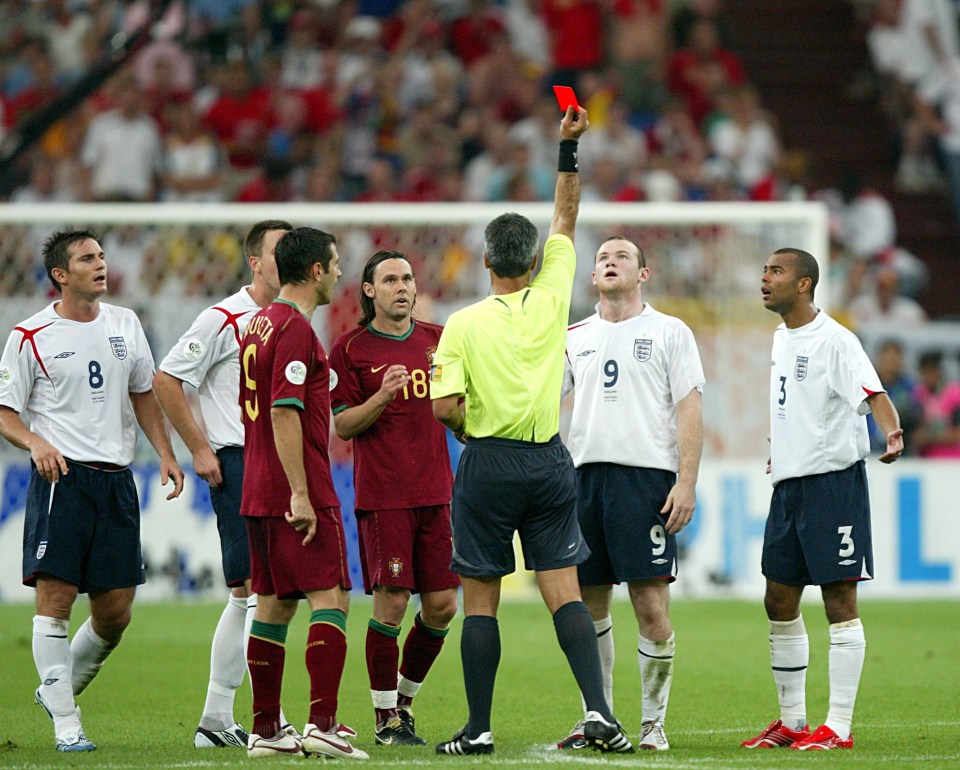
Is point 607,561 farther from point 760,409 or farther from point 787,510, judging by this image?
point 760,409

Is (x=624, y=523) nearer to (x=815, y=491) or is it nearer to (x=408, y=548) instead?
(x=815, y=491)

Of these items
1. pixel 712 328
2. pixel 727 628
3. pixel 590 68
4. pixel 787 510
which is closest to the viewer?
pixel 787 510

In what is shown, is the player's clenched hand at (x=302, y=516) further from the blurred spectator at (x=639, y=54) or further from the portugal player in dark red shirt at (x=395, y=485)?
the blurred spectator at (x=639, y=54)

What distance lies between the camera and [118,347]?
8.08 meters

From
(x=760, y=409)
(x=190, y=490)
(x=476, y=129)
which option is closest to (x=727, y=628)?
(x=760, y=409)

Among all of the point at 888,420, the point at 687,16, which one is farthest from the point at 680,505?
the point at 687,16

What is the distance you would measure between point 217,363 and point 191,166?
35.5ft

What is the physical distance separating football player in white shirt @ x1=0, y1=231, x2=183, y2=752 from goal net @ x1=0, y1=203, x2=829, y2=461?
7134 millimetres

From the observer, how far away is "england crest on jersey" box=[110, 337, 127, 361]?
8.05 metres

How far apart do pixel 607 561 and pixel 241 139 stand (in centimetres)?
1237

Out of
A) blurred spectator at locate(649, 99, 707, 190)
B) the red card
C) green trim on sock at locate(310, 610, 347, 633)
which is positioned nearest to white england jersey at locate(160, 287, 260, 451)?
green trim on sock at locate(310, 610, 347, 633)

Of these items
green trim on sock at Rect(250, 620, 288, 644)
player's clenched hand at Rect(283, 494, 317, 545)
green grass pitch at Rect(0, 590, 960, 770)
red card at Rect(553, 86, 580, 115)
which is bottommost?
green grass pitch at Rect(0, 590, 960, 770)

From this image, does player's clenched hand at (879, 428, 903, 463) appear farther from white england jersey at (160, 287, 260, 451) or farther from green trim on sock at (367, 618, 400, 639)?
white england jersey at (160, 287, 260, 451)

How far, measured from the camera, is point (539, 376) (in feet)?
23.5
